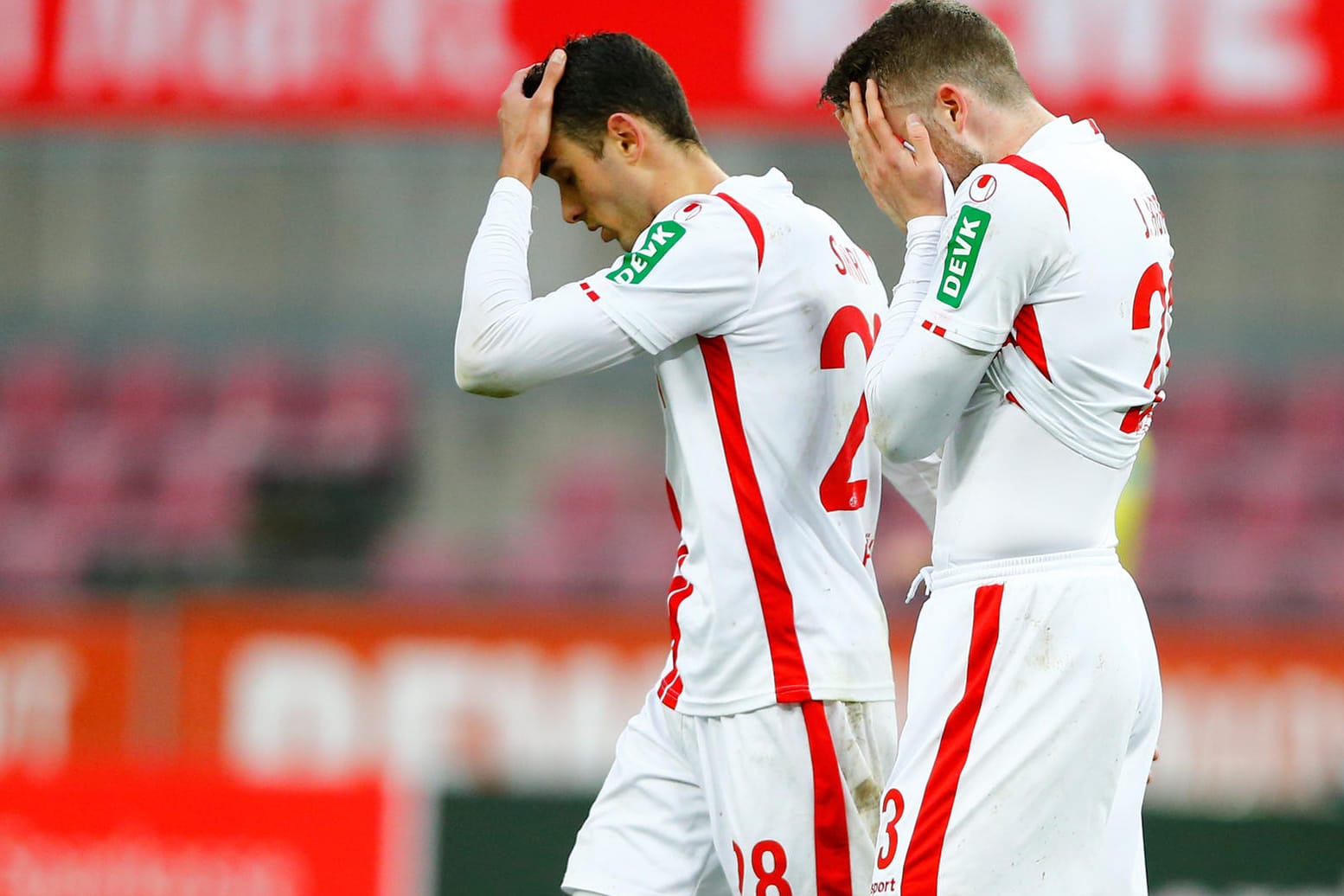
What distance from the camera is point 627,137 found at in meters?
3.32

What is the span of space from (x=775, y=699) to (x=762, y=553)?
0.25 metres

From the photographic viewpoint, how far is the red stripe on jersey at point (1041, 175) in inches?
105

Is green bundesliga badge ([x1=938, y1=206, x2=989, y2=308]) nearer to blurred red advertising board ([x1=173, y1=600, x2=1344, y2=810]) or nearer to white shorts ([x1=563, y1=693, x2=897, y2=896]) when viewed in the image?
white shorts ([x1=563, y1=693, x2=897, y2=896])

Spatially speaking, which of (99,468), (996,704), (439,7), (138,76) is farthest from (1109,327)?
(99,468)

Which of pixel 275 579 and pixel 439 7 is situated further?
pixel 275 579

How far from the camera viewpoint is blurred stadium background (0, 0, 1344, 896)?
5.51m

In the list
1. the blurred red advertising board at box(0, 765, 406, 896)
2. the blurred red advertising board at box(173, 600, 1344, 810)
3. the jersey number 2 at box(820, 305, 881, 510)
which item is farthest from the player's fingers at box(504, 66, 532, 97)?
the blurred red advertising board at box(173, 600, 1344, 810)

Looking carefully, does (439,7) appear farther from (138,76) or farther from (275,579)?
(275,579)

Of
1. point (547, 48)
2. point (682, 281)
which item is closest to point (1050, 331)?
point (682, 281)

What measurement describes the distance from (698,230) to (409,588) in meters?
5.84

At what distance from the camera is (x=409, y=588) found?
8742 millimetres

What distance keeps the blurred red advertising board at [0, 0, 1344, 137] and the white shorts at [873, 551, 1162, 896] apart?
4025 millimetres

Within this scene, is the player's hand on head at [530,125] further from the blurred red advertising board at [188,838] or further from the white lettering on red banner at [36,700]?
the white lettering on red banner at [36,700]

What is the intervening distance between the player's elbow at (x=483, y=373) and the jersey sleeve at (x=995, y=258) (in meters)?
0.79
